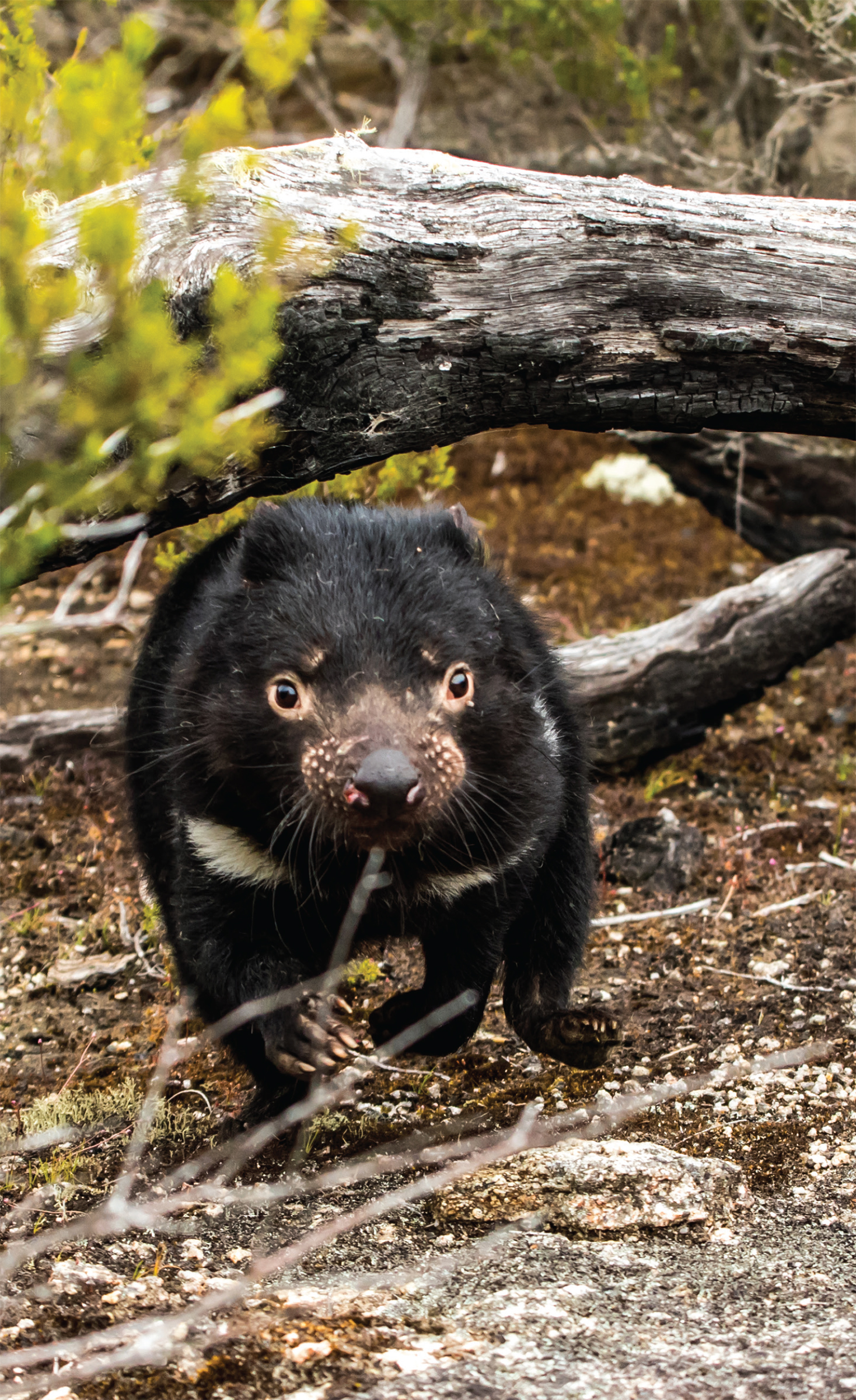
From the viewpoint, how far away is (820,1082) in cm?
381

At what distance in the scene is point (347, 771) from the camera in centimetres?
291

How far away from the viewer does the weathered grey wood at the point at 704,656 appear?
18.6ft

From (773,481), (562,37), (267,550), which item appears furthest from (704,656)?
(562,37)

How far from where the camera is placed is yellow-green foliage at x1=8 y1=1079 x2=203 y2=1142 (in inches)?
147

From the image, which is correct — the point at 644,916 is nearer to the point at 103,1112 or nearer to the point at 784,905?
the point at 784,905

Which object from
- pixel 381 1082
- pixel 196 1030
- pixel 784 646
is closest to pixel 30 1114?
pixel 196 1030

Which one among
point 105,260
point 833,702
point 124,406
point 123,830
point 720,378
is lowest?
point 833,702

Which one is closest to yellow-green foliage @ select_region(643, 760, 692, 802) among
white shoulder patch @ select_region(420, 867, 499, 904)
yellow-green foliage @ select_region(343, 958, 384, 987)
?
yellow-green foliage @ select_region(343, 958, 384, 987)

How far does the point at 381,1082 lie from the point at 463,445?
6.18m

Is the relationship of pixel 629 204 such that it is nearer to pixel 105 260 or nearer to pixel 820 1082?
pixel 105 260

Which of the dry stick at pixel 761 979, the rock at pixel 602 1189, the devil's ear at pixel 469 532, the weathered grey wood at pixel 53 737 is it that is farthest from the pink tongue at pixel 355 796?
the weathered grey wood at pixel 53 737

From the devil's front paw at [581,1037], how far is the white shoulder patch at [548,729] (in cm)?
70

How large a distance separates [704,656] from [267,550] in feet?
9.06

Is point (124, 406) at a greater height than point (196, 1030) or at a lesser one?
greater
